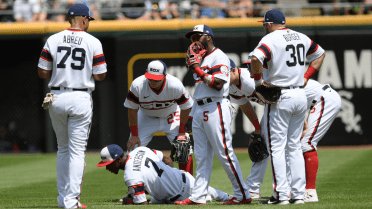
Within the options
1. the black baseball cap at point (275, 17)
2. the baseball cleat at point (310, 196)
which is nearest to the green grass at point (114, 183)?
the baseball cleat at point (310, 196)

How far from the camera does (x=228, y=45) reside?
44.7ft

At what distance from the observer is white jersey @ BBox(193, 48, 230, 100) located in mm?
5316

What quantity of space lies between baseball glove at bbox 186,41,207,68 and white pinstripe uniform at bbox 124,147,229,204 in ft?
3.67

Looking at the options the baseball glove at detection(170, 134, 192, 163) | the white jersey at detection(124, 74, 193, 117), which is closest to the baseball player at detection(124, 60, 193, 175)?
the white jersey at detection(124, 74, 193, 117)

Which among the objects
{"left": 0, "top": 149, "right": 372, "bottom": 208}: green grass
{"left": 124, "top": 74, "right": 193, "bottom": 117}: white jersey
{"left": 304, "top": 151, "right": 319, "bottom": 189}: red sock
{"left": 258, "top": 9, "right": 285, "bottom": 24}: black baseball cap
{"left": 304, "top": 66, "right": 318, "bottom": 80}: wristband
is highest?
{"left": 258, "top": 9, "right": 285, "bottom": 24}: black baseball cap

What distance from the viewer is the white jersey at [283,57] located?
17.4ft

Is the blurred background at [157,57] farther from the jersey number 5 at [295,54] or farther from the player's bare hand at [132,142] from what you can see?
the jersey number 5 at [295,54]

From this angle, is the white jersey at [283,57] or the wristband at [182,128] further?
the wristband at [182,128]

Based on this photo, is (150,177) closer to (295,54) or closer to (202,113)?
(202,113)

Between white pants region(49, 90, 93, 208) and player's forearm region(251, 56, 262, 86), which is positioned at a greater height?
player's forearm region(251, 56, 262, 86)

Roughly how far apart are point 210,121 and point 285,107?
79cm

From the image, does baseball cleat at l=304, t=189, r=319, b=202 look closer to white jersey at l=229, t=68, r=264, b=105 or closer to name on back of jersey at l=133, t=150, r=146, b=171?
white jersey at l=229, t=68, r=264, b=105

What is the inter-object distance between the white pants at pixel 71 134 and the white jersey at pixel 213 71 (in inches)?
46.4

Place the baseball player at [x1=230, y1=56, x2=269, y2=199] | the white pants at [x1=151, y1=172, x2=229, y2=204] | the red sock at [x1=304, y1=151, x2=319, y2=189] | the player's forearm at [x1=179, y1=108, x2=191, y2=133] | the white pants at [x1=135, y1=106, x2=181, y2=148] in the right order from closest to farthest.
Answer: the white pants at [x1=151, y1=172, x2=229, y2=204] < the red sock at [x1=304, y1=151, x2=319, y2=189] < the baseball player at [x1=230, y1=56, x2=269, y2=199] < the player's forearm at [x1=179, y1=108, x2=191, y2=133] < the white pants at [x1=135, y1=106, x2=181, y2=148]
